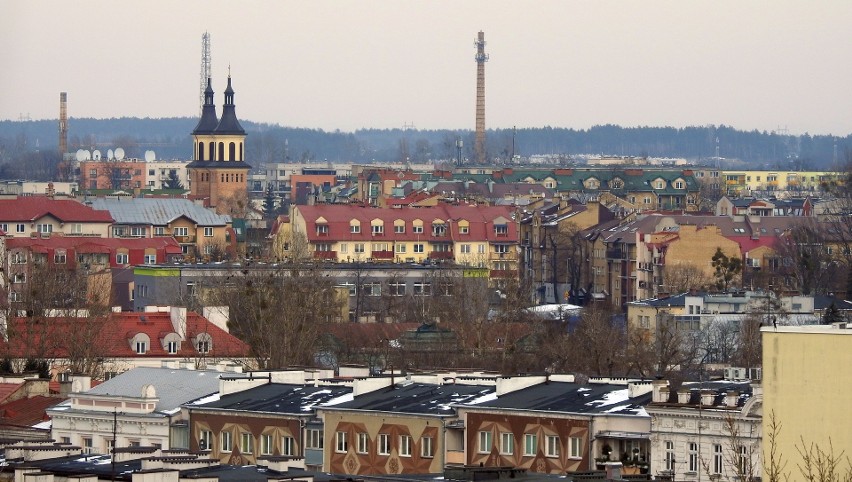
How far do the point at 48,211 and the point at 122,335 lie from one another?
184 ft

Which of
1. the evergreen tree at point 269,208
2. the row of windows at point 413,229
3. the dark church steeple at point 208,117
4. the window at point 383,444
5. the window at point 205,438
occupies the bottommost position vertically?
the evergreen tree at point 269,208

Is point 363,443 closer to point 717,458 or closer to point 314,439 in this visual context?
point 314,439

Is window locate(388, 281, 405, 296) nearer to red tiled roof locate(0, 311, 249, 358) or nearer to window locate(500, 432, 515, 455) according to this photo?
red tiled roof locate(0, 311, 249, 358)

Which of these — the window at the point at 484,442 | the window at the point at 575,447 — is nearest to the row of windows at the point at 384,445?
the window at the point at 484,442

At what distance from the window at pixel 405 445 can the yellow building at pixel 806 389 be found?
1439cm

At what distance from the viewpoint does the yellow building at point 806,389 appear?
111ft

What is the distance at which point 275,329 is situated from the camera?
75.2 metres

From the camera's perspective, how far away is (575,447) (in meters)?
46.5

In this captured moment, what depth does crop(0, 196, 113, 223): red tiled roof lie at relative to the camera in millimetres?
126438

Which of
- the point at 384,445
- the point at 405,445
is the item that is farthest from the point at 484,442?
the point at 384,445

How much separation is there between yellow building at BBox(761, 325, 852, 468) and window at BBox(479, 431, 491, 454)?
44.3ft

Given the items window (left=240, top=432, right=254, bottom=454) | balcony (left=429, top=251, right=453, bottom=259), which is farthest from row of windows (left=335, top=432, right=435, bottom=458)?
balcony (left=429, top=251, right=453, bottom=259)

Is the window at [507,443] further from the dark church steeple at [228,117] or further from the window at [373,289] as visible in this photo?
the dark church steeple at [228,117]

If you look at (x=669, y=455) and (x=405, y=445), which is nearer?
(x=669, y=455)
